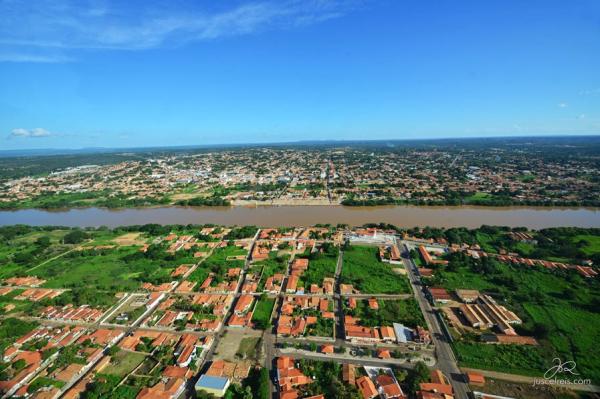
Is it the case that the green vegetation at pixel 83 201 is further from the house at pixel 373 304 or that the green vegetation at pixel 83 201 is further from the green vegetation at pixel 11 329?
the house at pixel 373 304

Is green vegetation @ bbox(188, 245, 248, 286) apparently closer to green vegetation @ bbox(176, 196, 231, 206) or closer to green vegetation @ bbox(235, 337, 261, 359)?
green vegetation @ bbox(235, 337, 261, 359)

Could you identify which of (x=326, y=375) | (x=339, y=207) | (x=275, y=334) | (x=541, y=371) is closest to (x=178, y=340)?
(x=275, y=334)

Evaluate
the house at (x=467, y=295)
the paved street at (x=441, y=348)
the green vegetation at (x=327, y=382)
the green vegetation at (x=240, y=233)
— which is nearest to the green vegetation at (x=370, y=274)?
the paved street at (x=441, y=348)

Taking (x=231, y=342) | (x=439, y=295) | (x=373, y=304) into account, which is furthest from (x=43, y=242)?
(x=439, y=295)

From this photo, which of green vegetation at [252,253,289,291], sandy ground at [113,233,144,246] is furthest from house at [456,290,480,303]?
sandy ground at [113,233,144,246]

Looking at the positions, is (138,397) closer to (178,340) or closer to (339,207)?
(178,340)
